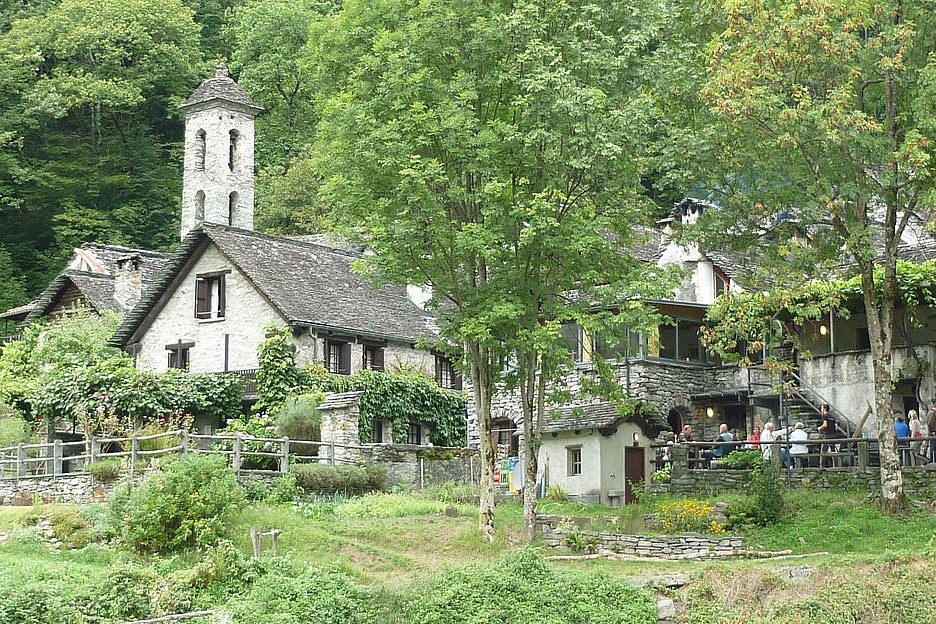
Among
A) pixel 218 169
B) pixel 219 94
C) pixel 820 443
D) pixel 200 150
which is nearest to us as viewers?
pixel 820 443

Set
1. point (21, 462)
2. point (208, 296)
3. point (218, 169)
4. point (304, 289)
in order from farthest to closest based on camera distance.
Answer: point (218, 169) → point (208, 296) → point (304, 289) → point (21, 462)

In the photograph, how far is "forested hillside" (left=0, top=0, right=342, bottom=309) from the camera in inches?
2908

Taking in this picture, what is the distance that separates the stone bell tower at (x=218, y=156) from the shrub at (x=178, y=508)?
33.6 meters

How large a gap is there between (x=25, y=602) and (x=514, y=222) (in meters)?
12.3

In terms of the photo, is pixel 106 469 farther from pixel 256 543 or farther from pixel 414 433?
pixel 414 433

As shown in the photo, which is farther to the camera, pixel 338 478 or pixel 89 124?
pixel 89 124

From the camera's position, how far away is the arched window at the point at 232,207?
206 ft

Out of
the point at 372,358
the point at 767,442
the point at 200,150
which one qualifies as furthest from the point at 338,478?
the point at 200,150

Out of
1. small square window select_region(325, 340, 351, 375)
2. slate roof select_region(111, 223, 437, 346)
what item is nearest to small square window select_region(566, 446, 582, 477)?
slate roof select_region(111, 223, 437, 346)

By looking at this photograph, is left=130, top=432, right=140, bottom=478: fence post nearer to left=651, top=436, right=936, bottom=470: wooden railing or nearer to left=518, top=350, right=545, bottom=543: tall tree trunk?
left=518, top=350, right=545, bottom=543: tall tree trunk

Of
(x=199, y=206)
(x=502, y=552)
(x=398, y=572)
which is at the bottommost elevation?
(x=398, y=572)

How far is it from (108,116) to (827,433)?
52.1m

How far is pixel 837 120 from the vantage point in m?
28.5

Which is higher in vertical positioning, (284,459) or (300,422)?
(300,422)
